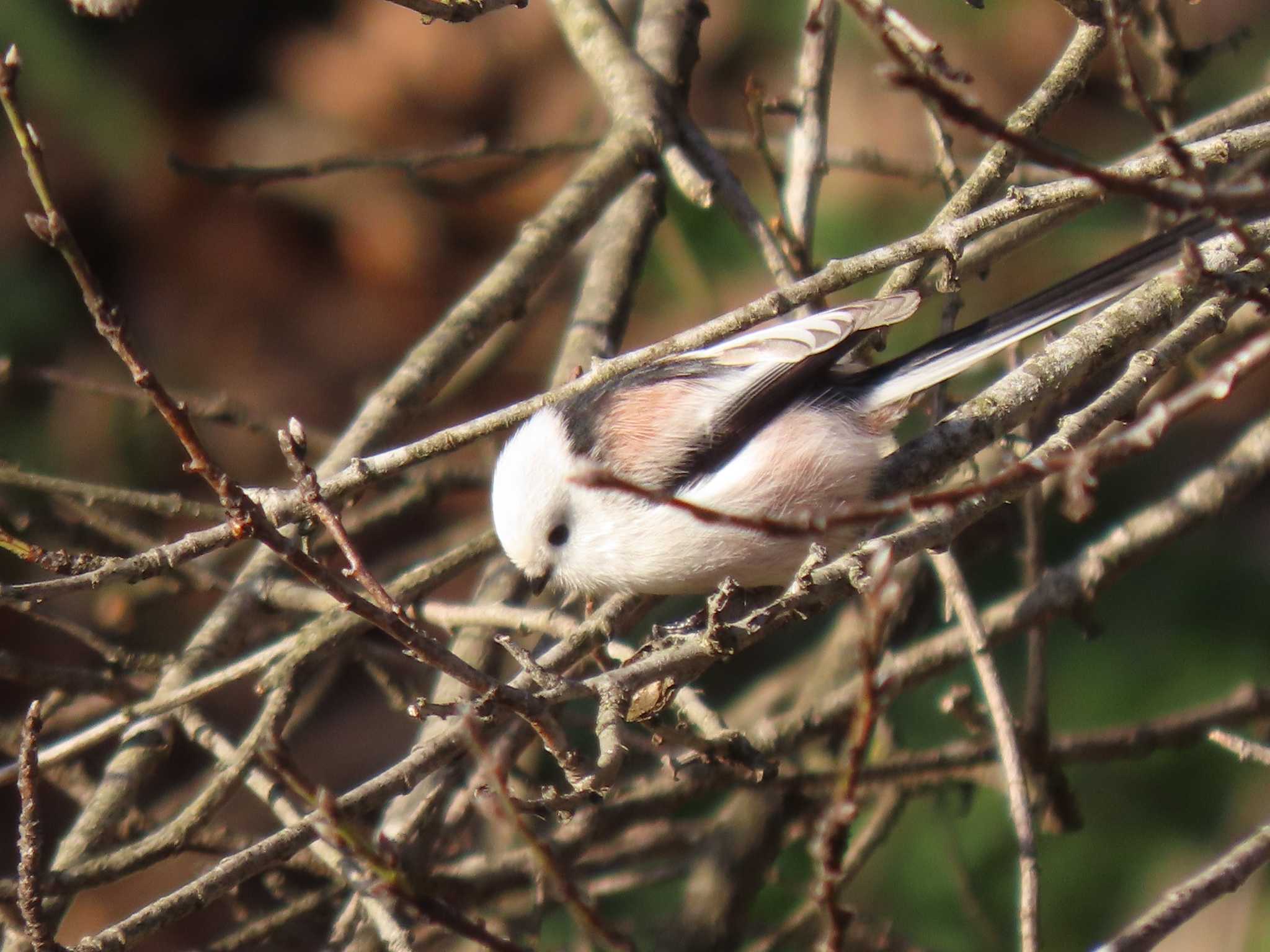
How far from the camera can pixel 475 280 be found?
5895 millimetres

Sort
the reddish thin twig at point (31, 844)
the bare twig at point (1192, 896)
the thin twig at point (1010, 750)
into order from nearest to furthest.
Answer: the bare twig at point (1192, 896)
the reddish thin twig at point (31, 844)
the thin twig at point (1010, 750)

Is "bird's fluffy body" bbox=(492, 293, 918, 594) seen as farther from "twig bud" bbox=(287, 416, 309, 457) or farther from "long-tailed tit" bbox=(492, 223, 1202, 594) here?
"twig bud" bbox=(287, 416, 309, 457)

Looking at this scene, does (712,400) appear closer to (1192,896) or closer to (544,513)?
(544,513)

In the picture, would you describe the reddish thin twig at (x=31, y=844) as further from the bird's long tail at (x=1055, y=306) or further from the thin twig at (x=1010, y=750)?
the bird's long tail at (x=1055, y=306)

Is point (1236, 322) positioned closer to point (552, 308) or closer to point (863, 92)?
point (863, 92)

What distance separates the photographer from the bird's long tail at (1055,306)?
2080 millimetres

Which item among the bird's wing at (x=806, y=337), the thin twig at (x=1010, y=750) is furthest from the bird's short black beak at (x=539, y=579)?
the thin twig at (x=1010, y=750)

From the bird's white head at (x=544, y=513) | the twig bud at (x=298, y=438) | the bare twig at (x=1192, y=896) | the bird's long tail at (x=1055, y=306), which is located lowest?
the bare twig at (x=1192, y=896)

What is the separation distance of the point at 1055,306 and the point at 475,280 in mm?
4058

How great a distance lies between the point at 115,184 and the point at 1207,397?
5.36m

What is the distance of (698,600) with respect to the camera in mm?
3744

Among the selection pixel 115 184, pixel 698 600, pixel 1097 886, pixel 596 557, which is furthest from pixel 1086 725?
pixel 115 184

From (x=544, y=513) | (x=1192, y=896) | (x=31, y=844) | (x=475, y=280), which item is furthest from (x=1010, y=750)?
(x=475, y=280)

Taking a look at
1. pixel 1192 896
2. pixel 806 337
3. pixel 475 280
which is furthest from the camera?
pixel 475 280
